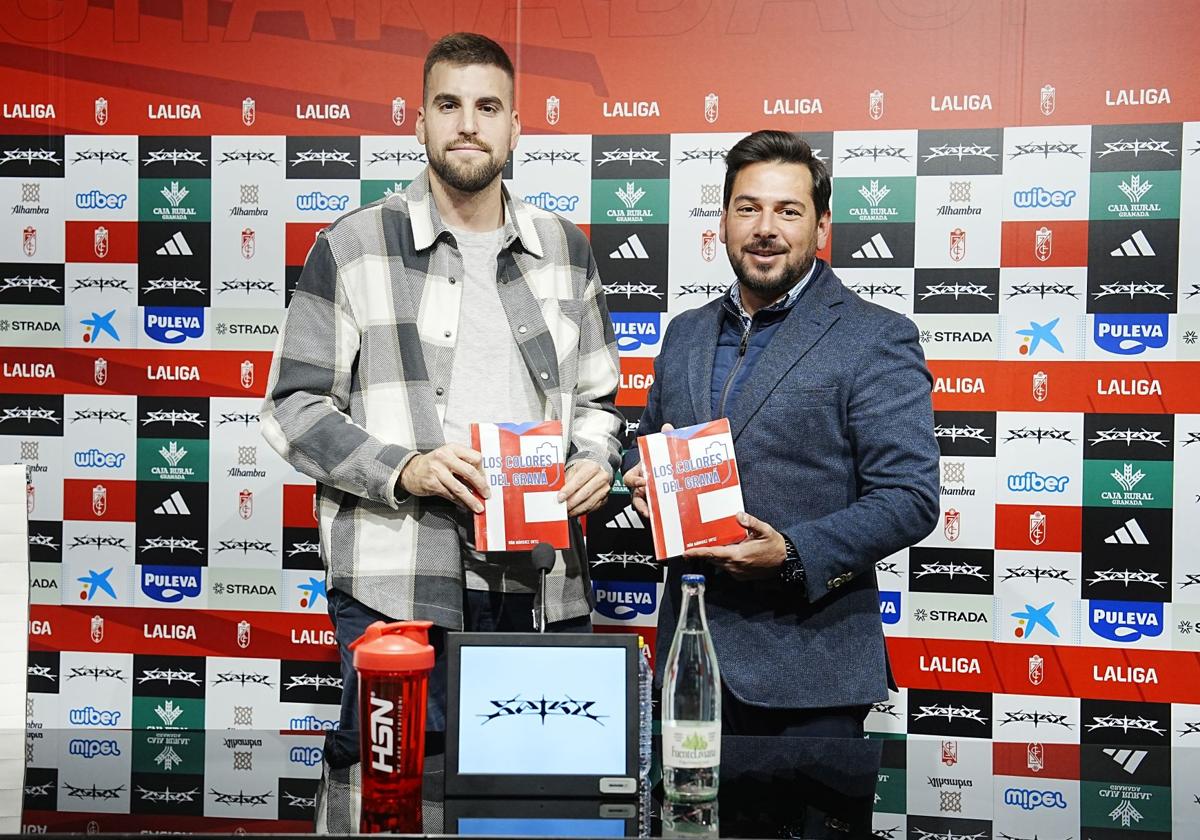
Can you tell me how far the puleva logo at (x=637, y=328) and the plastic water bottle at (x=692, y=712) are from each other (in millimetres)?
2041

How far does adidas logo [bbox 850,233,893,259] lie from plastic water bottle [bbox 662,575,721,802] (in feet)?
7.04

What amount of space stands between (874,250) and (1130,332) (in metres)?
0.81

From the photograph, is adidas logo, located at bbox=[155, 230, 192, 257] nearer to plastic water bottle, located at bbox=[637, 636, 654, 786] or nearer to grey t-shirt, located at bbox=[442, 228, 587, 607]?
grey t-shirt, located at bbox=[442, 228, 587, 607]

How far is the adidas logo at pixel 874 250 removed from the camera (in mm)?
3396

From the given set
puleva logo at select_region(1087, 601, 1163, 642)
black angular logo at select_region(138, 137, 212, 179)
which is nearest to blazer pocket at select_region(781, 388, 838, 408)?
puleva logo at select_region(1087, 601, 1163, 642)

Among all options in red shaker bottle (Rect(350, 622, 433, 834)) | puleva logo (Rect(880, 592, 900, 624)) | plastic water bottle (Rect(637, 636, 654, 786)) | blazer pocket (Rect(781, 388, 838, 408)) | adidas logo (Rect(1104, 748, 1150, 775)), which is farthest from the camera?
puleva logo (Rect(880, 592, 900, 624))

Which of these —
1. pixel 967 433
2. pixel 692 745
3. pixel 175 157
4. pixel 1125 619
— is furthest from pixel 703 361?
pixel 175 157

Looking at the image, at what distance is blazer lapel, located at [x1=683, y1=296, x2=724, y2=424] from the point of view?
226cm

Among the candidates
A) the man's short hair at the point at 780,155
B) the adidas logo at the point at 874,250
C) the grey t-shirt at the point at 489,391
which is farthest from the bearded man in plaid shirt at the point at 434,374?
the adidas logo at the point at 874,250

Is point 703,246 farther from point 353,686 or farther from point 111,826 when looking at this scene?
point 111,826

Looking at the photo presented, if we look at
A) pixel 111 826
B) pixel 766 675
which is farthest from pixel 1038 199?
pixel 111 826

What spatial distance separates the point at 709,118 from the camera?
346 centimetres

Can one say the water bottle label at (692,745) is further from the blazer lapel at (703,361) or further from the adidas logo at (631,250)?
the adidas logo at (631,250)

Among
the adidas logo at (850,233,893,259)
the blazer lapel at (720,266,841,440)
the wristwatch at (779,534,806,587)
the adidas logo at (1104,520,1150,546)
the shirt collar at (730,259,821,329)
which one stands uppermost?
the adidas logo at (850,233,893,259)
